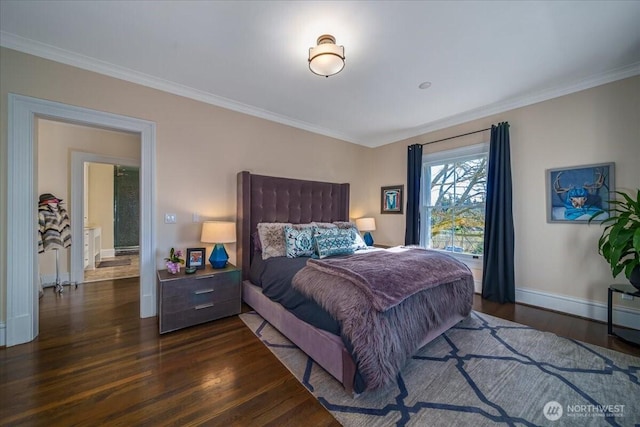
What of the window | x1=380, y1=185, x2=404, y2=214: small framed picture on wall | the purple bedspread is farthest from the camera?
x1=380, y1=185, x2=404, y2=214: small framed picture on wall

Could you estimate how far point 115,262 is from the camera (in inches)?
213

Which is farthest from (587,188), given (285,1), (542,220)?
(285,1)

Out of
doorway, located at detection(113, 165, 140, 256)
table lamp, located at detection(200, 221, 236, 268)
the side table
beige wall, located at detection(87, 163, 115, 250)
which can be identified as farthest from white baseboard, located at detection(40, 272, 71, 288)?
the side table

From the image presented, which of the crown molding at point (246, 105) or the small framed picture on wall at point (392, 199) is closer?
the crown molding at point (246, 105)

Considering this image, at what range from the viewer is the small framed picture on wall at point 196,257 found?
2780 millimetres

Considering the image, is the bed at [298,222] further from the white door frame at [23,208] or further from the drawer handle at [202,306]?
the white door frame at [23,208]

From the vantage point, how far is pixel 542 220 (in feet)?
9.96

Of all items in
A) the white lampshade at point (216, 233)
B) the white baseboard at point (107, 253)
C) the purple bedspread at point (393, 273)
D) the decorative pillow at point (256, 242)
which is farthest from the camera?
the white baseboard at point (107, 253)

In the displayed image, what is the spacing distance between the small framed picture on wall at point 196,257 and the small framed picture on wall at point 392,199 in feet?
10.9

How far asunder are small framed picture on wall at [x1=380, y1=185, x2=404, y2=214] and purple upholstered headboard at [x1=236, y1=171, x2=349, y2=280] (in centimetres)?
91

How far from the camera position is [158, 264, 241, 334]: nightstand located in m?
2.35

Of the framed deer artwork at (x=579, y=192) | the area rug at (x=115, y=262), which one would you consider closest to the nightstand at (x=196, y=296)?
the area rug at (x=115, y=262)

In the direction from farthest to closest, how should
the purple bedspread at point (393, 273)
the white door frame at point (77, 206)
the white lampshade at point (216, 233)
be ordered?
the white door frame at point (77, 206) < the white lampshade at point (216, 233) < the purple bedspread at point (393, 273)

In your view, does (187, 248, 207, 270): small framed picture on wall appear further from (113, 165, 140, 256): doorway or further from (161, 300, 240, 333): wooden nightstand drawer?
(113, 165, 140, 256): doorway
